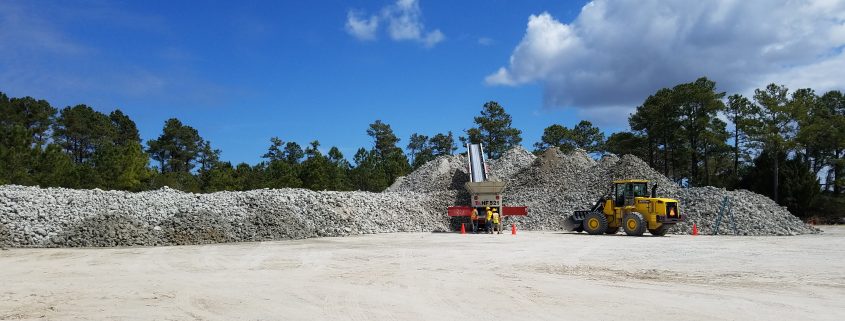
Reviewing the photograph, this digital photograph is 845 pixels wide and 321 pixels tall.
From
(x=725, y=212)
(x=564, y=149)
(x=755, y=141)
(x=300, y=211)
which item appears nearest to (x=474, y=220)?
(x=300, y=211)

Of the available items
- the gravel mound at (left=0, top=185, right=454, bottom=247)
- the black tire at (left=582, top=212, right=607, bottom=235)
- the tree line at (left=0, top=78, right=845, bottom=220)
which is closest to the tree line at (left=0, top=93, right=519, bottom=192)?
the tree line at (left=0, top=78, right=845, bottom=220)

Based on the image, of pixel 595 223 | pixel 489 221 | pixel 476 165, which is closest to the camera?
pixel 595 223

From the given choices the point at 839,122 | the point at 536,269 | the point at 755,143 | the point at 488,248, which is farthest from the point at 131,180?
the point at 839,122

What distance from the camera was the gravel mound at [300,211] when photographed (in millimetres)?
16875

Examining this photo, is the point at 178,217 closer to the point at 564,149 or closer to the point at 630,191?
the point at 630,191

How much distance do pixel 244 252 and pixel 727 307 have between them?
11642 millimetres

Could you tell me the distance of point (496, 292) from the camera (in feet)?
26.4

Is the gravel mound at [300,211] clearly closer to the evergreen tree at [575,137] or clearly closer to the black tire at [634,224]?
the black tire at [634,224]

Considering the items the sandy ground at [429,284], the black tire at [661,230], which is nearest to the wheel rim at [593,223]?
the black tire at [661,230]

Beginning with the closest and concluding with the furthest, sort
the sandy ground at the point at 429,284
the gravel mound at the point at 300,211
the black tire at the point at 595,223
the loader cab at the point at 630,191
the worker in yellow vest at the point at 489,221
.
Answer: the sandy ground at the point at 429,284 < the gravel mound at the point at 300,211 < the loader cab at the point at 630,191 < the black tire at the point at 595,223 < the worker in yellow vest at the point at 489,221

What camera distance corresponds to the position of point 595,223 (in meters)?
21.0

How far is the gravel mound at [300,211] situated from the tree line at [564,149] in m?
13.2

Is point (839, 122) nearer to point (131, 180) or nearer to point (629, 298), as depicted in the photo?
point (629, 298)

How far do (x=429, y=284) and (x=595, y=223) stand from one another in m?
13.8
